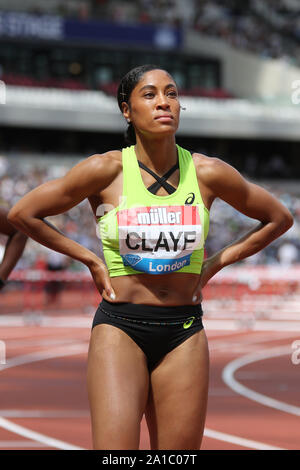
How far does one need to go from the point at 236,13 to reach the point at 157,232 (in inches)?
1793

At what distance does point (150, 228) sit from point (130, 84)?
692 millimetres

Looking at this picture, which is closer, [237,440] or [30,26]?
[237,440]

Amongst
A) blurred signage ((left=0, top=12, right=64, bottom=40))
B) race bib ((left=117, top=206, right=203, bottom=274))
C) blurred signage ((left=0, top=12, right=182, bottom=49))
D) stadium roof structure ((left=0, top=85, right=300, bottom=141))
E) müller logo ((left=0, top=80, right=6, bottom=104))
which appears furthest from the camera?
blurred signage ((left=0, top=12, right=182, bottom=49))

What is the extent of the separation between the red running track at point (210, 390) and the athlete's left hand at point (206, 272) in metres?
3.13

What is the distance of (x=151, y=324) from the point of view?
433cm

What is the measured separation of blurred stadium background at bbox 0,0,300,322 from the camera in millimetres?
41938

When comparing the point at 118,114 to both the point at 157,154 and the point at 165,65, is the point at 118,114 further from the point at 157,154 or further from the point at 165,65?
the point at 157,154

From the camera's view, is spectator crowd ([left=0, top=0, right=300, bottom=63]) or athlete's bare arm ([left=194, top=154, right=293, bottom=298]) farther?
spectator crowd ([left=0, top=0, right=300, bottom=63])

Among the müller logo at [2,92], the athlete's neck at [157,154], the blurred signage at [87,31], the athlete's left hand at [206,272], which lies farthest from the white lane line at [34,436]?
the blurred signage at [87,31]

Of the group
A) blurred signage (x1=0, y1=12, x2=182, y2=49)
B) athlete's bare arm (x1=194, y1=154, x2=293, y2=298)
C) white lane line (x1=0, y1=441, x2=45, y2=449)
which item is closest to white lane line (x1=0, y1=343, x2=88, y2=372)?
white lane line (x1=0, y1=441, x2=45, y2=449)

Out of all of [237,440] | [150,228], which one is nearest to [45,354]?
[237,440]

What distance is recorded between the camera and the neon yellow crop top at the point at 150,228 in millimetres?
4289

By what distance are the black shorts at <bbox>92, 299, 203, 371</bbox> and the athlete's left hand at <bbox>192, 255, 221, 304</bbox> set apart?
132mm

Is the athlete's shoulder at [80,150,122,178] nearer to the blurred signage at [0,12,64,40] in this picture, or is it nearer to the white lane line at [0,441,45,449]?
the white lane line at [0,441,45,449]
